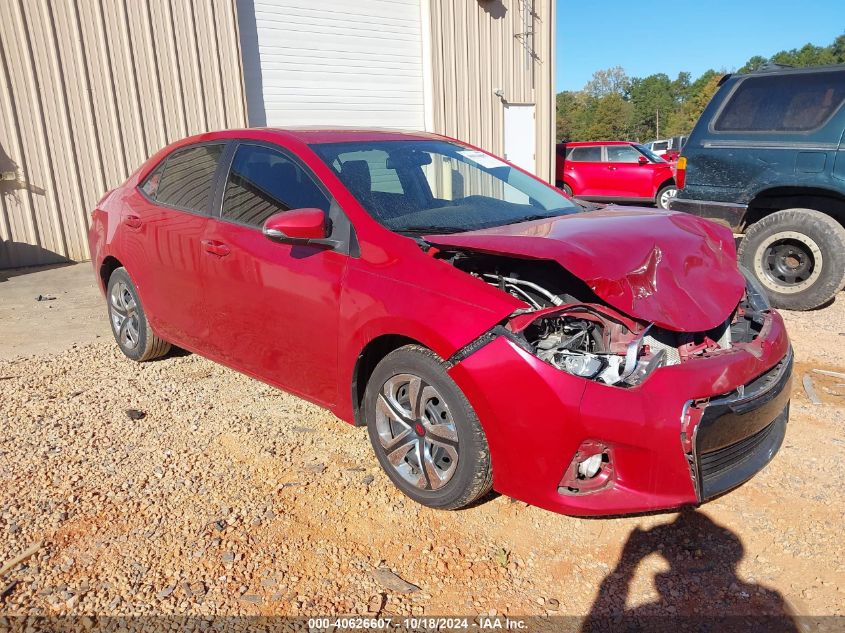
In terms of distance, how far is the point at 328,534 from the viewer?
8.92 feet

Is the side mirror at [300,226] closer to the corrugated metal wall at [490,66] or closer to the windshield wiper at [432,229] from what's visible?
the windshield wiper at [432,229]

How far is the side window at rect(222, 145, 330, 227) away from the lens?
333 centimetres

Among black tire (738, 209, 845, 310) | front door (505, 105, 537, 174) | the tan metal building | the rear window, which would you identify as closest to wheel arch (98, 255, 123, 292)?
the tan metal building

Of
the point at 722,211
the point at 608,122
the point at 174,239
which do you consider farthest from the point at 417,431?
the point at 608,122

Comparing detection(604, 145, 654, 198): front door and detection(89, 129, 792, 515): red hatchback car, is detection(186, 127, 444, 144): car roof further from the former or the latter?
detection(604, 145, 654, 198): front door

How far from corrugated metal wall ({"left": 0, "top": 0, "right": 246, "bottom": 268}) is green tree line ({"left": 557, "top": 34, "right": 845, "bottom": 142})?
54.8m

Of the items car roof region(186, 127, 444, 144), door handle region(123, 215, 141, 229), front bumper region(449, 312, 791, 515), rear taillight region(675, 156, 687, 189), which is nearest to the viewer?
front bumper region(449, 312, 791, 515)

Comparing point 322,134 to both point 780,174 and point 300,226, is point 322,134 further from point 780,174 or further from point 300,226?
point 780,174

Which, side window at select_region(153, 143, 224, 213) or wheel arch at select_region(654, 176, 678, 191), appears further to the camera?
wheel arch at select_region(654, 176, 678, 191)

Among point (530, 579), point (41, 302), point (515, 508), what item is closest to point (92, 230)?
point (41, 302)

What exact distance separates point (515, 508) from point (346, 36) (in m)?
10.1

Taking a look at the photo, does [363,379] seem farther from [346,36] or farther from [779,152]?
[346,36]

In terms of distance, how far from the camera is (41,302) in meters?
6.95

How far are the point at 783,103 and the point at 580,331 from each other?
4799mm
